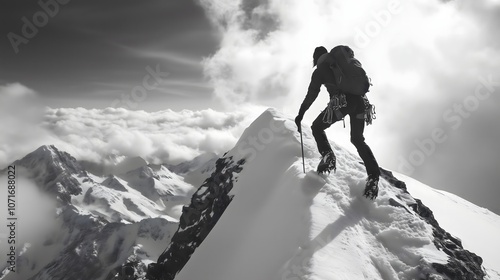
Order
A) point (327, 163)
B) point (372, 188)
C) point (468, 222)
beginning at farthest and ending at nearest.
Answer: point (468, 222) → point (327, 163) → point (372, 188)

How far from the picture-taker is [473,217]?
25.5 metres

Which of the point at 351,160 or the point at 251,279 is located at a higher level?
the point at 351,160

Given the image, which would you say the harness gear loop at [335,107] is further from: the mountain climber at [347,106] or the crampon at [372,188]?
the crampon at [372,188]

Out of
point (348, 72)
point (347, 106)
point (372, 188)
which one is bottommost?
point (372, 188)

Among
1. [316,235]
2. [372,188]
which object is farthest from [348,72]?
[316,235]

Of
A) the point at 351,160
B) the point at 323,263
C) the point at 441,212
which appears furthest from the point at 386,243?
the point at 441,212

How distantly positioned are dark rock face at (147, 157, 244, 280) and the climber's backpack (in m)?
10.4

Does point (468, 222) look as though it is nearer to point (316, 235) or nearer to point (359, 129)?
point (359, 129)

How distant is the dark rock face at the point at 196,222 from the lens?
1834 centimetres

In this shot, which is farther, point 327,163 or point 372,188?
point 327,163

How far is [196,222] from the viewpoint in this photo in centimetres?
2064

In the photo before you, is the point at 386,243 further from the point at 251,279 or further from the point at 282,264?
the point at 251,279

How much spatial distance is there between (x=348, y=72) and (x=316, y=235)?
13.0 ft

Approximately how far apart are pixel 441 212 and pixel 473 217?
3.50m
